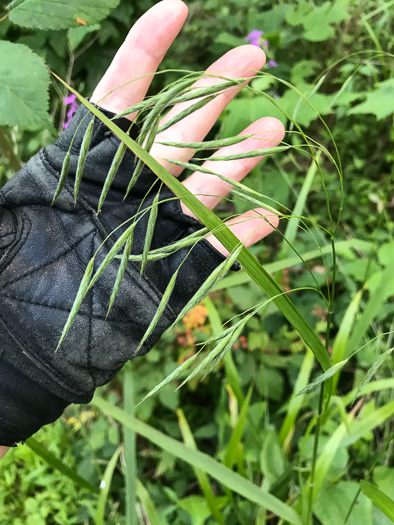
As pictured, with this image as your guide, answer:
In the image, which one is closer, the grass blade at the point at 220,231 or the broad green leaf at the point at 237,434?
the grass blade at the point at 220,231

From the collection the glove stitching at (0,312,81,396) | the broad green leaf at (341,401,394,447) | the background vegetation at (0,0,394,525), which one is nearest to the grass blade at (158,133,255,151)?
the background vegetation at (0,0,394,525)

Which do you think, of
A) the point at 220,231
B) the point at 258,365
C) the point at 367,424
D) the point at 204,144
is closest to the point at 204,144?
the point at 204,144

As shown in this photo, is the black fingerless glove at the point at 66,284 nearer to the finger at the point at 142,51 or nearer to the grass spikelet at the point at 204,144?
the finger at the point at 142,51

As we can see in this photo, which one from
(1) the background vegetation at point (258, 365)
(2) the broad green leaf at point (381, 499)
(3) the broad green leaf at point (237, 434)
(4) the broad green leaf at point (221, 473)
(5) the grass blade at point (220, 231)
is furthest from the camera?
(3) the broad green leaf at point (237, 434)

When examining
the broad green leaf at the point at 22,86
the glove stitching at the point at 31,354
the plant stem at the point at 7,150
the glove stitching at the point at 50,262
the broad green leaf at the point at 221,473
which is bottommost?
the broad green leaf at the point at 221,473

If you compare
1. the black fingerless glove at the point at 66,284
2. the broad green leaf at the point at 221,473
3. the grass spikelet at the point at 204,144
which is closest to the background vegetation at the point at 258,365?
the broad green leaf at the point at 221,473

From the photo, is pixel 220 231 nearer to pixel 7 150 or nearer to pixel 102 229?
pixel 102 229

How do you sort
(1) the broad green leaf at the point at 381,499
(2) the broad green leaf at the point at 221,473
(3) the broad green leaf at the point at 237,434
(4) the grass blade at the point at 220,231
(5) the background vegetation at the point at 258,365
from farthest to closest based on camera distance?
(3) the broad green leaf at the point at 237,434 → (5) the background vegetation at the point at 258,365 → (2) the broad green leaf at the point at 221,473 → (1) the broad green leaf at the point at 381,499 → (4) the grass blade at the point at 220,231
